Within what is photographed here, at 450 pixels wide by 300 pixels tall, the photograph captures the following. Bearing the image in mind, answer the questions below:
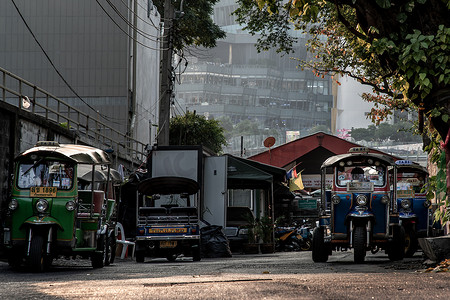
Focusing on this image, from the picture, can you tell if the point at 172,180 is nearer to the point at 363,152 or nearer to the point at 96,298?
the point at 363,152

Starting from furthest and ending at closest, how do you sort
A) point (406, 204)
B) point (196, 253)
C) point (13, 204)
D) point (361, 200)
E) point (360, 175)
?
point (406, 204), point (196, 253), point (360, 175), point (361, 200), point (13, 204)

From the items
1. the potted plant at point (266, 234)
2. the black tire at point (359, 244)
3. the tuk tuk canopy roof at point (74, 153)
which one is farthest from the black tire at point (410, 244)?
the potted plant at point (266, 234)

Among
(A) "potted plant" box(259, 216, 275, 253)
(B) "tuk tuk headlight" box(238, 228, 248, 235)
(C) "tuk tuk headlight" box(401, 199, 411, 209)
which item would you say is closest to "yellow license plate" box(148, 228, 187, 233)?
(C) "tuk tuk headlight" box(401, 199, 411, 209)

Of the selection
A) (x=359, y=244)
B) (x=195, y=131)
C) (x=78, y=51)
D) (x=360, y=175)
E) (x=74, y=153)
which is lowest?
(x=359, y=244)

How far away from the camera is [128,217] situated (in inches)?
1028

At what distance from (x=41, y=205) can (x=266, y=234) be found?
43.7 ft

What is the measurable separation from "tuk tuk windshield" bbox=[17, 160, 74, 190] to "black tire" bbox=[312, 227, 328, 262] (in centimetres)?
530

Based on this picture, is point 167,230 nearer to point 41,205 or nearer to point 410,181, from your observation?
point 41,205

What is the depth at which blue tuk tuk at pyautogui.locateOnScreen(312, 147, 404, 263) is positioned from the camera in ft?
52.1

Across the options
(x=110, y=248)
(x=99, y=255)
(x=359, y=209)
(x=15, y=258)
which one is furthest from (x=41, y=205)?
(x=359, y=209)

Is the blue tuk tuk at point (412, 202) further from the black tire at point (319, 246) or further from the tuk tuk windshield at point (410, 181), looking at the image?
the black tire at point (319, 246)

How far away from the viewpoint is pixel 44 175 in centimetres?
1470

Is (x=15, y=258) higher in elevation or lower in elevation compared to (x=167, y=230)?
lower

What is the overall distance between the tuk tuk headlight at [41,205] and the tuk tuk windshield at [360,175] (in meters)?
6.22
